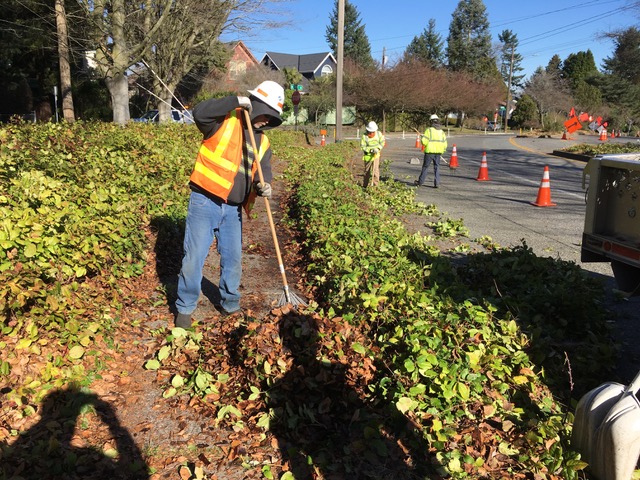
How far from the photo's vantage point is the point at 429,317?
12.8ft

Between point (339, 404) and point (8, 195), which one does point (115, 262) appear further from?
point (339, 404)

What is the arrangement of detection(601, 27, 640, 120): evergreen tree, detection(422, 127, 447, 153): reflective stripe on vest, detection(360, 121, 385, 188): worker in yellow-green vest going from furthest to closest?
detection(601, 27, 640, 120): evergreen tree
detection(422, 127, 447, 153): reflective stripe on vest
detection(360, 121, 385, 188): worker in yellow-green vest

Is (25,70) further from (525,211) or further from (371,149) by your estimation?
(525,211)

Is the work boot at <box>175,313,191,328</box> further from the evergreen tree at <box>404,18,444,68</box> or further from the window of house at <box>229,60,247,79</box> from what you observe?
the evergreen tree at <box>404,18,444,68</box>

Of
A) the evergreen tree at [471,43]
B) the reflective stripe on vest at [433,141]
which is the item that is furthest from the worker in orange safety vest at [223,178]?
the evergreen tree at [471,43]

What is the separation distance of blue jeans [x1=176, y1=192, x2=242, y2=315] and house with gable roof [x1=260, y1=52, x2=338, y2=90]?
2546 inches

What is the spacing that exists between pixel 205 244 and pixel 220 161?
26.8 inches

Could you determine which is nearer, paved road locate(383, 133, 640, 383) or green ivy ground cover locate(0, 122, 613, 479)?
green ivy ground cover locate(0, 122, 613, 479)

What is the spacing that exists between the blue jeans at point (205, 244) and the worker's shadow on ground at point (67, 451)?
126 centimetres

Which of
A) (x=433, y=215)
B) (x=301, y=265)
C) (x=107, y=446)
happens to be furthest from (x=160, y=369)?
(x=433, y=215)

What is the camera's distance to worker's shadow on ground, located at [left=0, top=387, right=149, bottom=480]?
2691 mm

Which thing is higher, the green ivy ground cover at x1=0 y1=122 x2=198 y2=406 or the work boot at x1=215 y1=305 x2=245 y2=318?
the green ivy ground cover at x1=0 y1=122 x2=198 y2=406

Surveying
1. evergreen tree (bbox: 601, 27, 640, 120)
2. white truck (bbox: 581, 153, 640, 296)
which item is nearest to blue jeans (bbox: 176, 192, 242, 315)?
white truck (bbox: 581, 153, 640, 296)

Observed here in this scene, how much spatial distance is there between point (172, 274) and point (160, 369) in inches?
82.6
